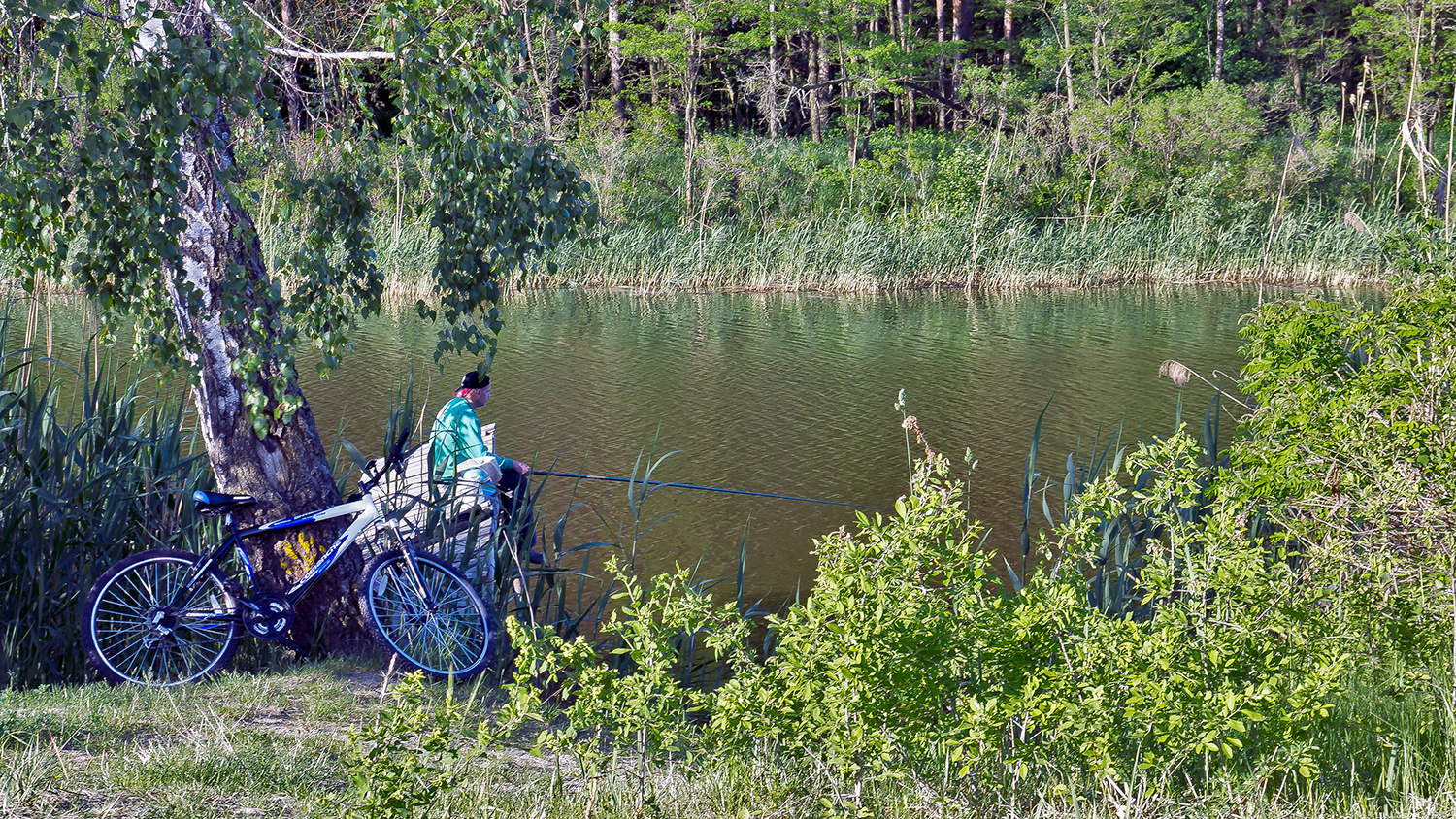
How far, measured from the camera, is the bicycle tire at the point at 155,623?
4.31 meters

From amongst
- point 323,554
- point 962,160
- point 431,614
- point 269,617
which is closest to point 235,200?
point 323,554

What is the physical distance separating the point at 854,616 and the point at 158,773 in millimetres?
1715

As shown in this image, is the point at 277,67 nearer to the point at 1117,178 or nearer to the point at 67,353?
the point at 67,353

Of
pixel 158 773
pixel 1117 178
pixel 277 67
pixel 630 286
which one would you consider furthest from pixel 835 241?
pixel 158 773

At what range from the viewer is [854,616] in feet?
9.97

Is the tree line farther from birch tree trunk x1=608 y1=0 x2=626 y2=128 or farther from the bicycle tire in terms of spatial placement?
the bicycle tire

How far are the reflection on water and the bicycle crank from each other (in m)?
1.44

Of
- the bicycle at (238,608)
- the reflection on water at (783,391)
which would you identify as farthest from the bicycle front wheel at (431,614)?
the reflection on water at (783,391)

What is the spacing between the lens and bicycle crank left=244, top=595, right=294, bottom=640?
4500 mm

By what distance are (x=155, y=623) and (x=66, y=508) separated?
76 centimetres

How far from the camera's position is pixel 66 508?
15.9ft

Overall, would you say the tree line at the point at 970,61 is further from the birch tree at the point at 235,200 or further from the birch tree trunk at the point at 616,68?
the birch tree at the point at 235,200

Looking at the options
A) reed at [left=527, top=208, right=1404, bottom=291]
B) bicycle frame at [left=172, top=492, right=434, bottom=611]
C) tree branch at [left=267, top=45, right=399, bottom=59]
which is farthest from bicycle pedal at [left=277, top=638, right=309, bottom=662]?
reed at [left=527, top=208, right=1404, bottom=291]

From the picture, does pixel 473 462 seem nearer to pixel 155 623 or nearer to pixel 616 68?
pixel 155 623
